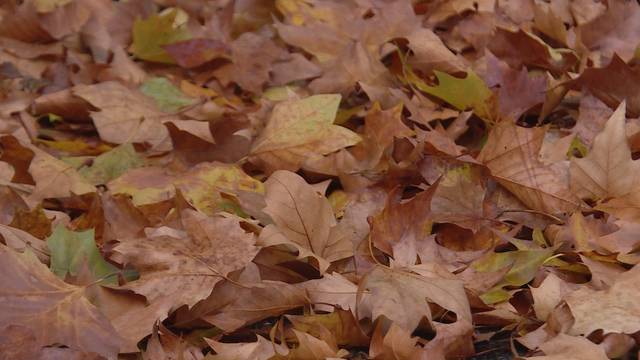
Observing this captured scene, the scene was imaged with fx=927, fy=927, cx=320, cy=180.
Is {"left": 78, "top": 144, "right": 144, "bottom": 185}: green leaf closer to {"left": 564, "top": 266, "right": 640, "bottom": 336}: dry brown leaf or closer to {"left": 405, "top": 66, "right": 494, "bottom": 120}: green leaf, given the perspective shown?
{"left": 405, "top": 66, "right": 494, "bottom": 120}: green leaf

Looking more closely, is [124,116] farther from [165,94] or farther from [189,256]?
[189,256]

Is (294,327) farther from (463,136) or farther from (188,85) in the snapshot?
(188,85)

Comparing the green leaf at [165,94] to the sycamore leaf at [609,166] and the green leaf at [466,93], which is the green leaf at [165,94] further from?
the sycamore leaf at [609,166]

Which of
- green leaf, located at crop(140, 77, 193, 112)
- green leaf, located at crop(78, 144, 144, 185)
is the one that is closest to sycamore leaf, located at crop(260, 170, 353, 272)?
green leaf, located at crop(78, 144, 144, 185)

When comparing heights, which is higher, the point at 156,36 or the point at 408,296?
the point at 408,296

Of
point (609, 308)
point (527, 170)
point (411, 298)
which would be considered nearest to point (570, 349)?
point (609, 308)

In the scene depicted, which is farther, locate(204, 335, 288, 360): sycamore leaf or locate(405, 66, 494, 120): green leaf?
locate(405, 66, 494, 120): green leaf
